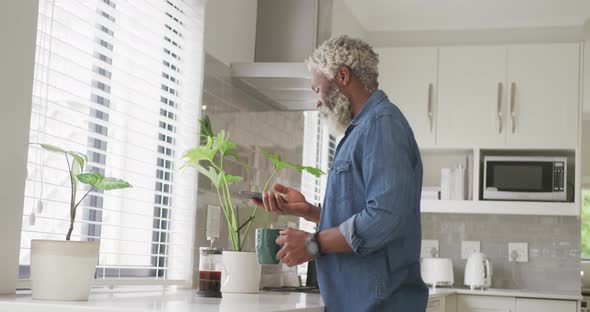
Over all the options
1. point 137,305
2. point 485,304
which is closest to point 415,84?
point 485,304

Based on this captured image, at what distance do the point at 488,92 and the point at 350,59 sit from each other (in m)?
3.16

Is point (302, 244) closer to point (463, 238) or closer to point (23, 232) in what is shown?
point (23, 232)

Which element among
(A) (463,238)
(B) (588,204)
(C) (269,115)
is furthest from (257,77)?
(B) (588,204)

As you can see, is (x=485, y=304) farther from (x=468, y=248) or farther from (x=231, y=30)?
(x=231, y=30)

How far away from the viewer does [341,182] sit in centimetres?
209

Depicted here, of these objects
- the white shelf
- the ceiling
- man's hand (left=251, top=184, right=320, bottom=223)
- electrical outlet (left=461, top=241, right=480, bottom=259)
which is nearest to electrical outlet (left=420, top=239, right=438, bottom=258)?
electrical outlet (left=461, top=241, right=480, bottom=259)

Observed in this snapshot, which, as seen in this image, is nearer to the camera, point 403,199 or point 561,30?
point 403,199

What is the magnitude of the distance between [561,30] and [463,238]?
1.51m

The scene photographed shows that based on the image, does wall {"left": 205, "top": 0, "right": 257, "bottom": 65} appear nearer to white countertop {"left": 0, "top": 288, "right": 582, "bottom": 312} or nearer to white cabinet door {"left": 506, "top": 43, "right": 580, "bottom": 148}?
white countertop {"left": 0, "top": 288, "right": 582, "bottom": 312}

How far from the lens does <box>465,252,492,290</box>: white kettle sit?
5.02 metres

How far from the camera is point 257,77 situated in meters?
3.48

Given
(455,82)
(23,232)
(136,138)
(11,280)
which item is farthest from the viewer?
(455,82)

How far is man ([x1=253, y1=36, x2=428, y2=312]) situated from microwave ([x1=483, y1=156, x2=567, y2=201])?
3.15 metres

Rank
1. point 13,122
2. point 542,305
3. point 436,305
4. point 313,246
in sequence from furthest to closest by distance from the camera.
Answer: point 542,305 < point 436,305 < point 13,122 < point 313,246
